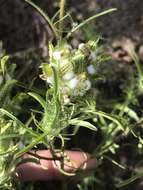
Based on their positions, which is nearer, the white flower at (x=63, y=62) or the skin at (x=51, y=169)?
the white flower at (x=63, y=62)

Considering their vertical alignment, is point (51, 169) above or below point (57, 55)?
below

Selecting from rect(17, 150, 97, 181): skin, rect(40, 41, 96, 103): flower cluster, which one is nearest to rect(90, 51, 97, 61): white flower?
rect(40, 41, 96, 103): flower cluster

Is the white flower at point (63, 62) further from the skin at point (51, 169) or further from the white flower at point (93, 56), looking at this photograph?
the skin at point (51, 169)

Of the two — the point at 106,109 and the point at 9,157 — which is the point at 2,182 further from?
the point at 106,109

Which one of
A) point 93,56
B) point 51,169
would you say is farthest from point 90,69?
point 51,169

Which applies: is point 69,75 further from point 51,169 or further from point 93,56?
point 51,169

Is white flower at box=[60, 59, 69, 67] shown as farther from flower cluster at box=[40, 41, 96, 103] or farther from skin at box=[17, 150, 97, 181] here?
skin at box=[17, 150, 97, 181]

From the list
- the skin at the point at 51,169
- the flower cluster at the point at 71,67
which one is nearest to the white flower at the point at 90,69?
the flower cluster at the point at 71,67

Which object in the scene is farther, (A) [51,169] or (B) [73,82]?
(A) [51,169]
